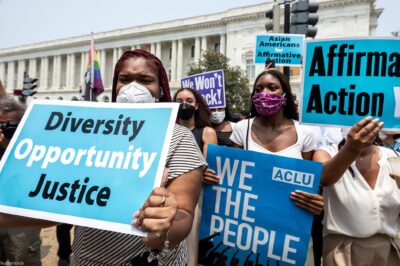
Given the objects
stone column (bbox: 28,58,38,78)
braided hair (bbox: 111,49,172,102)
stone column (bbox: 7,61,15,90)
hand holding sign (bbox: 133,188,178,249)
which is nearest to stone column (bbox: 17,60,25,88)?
stone column (bbox: 7,61,15,90)

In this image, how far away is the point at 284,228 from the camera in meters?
2.08

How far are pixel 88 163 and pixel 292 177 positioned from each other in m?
1.23

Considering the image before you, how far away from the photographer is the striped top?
1.32 m

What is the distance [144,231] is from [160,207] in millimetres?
91

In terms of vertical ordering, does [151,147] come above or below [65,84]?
below

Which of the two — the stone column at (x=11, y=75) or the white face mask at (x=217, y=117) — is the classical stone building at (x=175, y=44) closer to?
the stone column at (x=11, y=75)

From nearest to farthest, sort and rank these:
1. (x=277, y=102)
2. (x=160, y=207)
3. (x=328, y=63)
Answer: (x=160, y=207) < (x=328, y=63) < (x=277, y=102)

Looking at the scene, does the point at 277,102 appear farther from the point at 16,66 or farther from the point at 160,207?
the point at 16,66

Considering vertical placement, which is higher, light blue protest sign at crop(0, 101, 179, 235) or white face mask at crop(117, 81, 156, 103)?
white face mask at crop(117, 81, 156, 103)

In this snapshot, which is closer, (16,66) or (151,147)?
(151,147)

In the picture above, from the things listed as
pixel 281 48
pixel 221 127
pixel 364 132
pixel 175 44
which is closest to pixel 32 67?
pixel 175 44

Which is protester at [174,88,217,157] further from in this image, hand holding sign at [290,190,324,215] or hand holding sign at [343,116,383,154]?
hand holding sign at [343,116,383,154]

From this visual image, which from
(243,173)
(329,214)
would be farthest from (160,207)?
(329,214)

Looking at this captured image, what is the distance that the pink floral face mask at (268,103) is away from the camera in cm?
244
